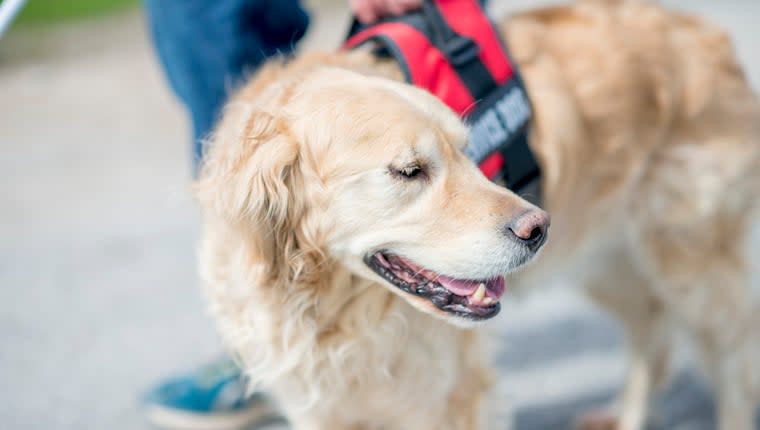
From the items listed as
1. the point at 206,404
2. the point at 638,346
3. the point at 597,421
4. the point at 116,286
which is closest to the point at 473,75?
the point at 638,346

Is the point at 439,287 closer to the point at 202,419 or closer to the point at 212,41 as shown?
the point at 212,41

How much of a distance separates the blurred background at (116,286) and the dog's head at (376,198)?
0.36 m

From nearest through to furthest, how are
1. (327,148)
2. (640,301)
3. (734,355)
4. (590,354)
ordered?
(327,148)
(734,355)
(640,301)
(590,354)

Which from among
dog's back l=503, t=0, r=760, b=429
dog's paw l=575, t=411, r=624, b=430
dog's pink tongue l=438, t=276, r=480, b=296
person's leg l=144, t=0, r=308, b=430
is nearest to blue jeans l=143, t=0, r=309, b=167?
person's leg l=144, t=0, r=308, b=430

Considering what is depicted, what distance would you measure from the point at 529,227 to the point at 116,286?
2732 millimetres

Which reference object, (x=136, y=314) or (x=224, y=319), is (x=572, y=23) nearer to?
(x=224, y=319)

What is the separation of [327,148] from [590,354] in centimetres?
214

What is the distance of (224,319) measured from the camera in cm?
225

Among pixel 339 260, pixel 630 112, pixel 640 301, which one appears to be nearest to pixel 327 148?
pixel 339 260

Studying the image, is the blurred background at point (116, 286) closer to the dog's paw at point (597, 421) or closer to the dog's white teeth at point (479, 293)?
the dog's paw at point (597, 421)

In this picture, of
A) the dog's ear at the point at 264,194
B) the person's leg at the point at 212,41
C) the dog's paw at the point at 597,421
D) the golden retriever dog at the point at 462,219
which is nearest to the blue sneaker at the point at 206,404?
the golden retriever dog at the point at 462,219

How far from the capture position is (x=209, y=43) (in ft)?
8.51

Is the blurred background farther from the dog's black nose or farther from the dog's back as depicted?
the dog's black nose

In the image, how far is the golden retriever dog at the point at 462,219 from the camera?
1.89 metres
